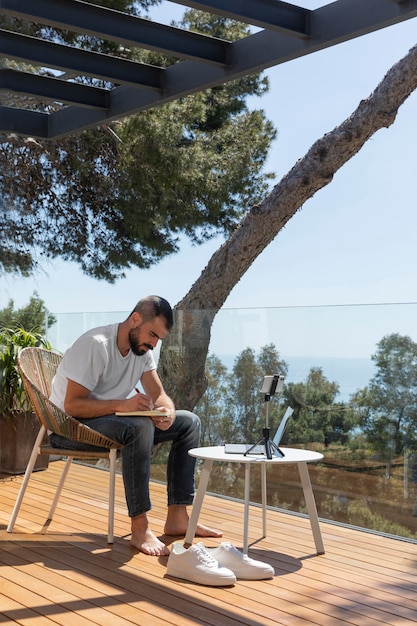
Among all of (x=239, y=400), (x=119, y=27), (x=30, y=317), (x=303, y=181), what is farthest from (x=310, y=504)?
(x=303, y=181)

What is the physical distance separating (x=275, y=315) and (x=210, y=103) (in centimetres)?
706

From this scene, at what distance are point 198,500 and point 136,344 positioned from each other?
0.74m

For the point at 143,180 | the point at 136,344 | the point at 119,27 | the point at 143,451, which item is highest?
the point at 143,180

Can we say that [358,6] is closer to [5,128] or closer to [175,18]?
[5,128]

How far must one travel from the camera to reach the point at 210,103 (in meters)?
11.0

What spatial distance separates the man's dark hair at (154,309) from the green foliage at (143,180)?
18.9 feet

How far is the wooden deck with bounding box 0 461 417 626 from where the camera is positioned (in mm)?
2738

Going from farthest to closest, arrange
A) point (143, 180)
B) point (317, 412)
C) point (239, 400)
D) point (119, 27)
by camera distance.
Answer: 1. point (143, 180)
2. point (239, 400)
3. point (317, 412)
4. point (119, 27)

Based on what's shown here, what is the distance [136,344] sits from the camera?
3.76 meters

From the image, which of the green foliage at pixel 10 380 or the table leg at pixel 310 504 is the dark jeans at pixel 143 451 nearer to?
the table leg at pixel 310 504

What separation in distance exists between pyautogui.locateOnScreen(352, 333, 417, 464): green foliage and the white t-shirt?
1.09 meters

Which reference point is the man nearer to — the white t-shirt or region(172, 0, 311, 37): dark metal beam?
the white t-shirt

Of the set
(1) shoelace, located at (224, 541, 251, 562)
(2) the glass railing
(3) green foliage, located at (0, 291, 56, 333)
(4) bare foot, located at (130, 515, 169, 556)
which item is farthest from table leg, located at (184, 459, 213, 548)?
(3) green foliage, located at (0, 291, 56, 333)

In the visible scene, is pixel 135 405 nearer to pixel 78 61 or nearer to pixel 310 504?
pixel 310 504
